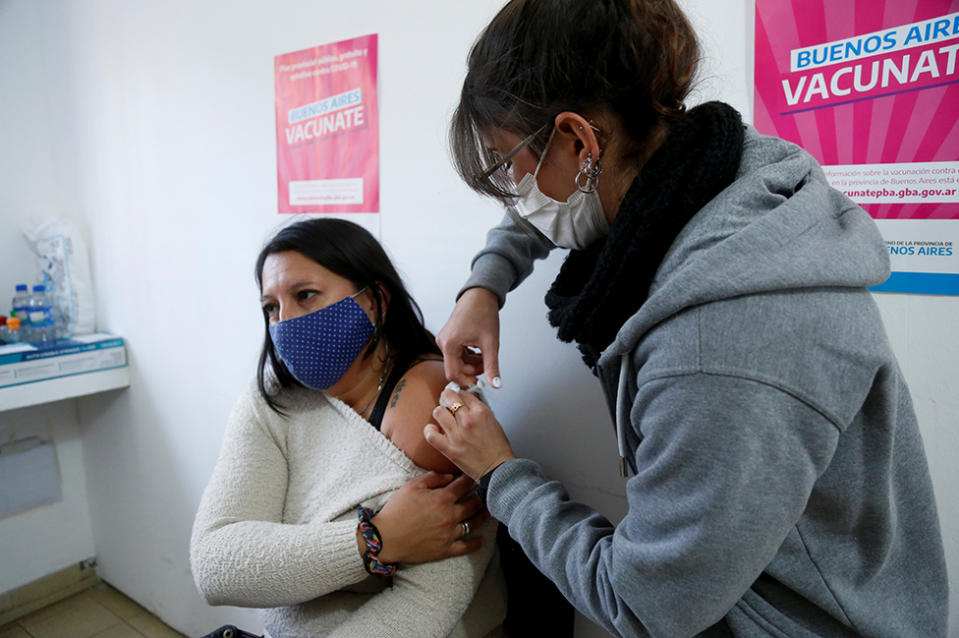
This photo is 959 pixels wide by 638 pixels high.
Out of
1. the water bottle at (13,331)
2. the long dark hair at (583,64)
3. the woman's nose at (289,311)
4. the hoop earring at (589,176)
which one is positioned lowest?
the water bottle at (13,331)

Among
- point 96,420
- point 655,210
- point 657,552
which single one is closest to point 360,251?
point 655,210

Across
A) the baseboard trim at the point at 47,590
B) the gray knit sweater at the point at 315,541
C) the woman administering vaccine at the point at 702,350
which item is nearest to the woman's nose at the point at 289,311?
the gray knit sweater at the point at 315,541

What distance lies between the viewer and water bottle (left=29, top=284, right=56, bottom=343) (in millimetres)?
2453

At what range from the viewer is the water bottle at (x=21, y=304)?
2.42 metres

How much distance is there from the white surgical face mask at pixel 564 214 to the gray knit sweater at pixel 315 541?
58 cm

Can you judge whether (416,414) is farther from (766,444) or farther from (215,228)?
(215,228)

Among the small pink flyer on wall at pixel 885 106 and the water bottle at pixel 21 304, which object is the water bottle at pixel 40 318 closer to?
the water bottle at pixel 21 304

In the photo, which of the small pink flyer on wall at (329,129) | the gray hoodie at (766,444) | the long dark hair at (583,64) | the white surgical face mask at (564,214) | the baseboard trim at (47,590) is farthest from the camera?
the baseboard trim at (47,590)

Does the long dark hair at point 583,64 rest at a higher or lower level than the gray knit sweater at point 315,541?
higher

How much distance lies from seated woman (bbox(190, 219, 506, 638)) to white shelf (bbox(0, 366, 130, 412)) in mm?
1452

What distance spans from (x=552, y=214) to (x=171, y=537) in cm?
238

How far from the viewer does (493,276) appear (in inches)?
43.4

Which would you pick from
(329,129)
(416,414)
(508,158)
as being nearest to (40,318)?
(329,129)

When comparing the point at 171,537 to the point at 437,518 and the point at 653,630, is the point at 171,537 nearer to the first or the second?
the point at 437,518
